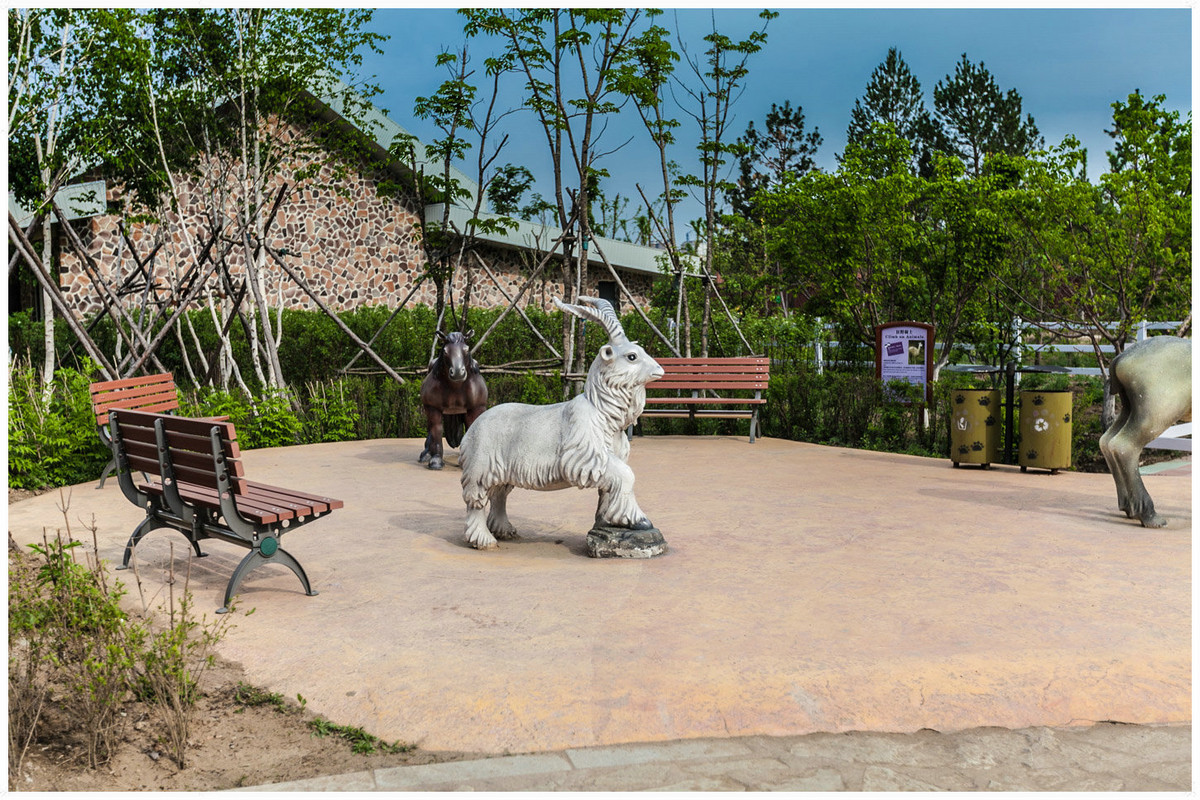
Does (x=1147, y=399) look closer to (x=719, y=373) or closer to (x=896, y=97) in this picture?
(x=719, y=373)

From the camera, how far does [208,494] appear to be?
5320mm

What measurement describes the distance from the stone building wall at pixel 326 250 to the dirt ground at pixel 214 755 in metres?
13.5

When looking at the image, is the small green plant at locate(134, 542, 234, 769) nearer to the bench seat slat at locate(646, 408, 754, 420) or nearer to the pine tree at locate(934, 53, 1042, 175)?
the bench seat slat at locate(646, 408, 754, 420)

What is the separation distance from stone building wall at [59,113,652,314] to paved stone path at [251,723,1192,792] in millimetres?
13870

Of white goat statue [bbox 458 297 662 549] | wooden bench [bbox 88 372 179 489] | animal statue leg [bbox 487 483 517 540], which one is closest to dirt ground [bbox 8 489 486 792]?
white goat statue [bbox 458 297 662 549]

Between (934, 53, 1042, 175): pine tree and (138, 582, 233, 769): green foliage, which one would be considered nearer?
(138, 582, 233, 769): green foliage

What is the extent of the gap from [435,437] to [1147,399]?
6298 mm

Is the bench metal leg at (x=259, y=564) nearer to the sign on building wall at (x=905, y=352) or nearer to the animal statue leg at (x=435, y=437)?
the animal statue leg at (x=435, y=437)

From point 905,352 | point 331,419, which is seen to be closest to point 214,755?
point 331,419

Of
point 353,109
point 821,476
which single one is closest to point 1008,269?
point 821,476

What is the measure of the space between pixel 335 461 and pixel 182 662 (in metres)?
6.80

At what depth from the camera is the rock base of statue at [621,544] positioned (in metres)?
5.79

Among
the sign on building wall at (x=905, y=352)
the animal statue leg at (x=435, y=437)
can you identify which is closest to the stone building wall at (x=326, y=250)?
the sign on building wall at (x=905, y=352)

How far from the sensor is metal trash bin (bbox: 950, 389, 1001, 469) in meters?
9.59
